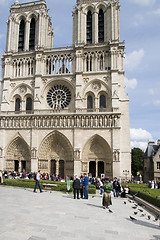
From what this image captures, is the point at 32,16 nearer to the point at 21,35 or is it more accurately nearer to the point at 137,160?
the point at 21,35

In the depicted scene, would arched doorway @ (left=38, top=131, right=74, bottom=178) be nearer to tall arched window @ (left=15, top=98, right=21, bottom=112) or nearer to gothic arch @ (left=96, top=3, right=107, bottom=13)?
tall arched window @ (left=15, top=98, right=21, bottom=112)

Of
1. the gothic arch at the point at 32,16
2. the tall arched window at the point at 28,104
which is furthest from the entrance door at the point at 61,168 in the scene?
the gothic arch at the point at 32,16

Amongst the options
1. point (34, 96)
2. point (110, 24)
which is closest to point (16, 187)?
point (34, 96)

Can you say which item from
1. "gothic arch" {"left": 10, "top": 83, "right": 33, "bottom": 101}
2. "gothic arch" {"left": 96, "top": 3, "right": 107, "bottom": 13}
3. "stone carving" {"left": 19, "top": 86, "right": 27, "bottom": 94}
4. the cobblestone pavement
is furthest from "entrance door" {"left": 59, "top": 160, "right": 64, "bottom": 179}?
"gothic arch" {"left": 96, "top": 3, "right": 107, "bottom": 13}

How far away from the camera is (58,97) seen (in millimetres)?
29797

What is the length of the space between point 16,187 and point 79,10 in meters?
25.5

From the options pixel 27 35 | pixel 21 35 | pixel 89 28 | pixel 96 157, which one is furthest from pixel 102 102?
pixel 21 35

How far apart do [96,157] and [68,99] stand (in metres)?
8.58

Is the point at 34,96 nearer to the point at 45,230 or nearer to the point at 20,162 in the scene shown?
the point at 20,162

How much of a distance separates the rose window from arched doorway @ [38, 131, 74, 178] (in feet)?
13.8

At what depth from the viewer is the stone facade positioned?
33.6 metres

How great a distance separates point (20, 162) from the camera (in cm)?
2834

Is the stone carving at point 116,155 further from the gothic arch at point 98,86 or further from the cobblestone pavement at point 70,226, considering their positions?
the cobblestone pavement at point 70,226

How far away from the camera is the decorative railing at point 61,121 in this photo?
2636 cm
